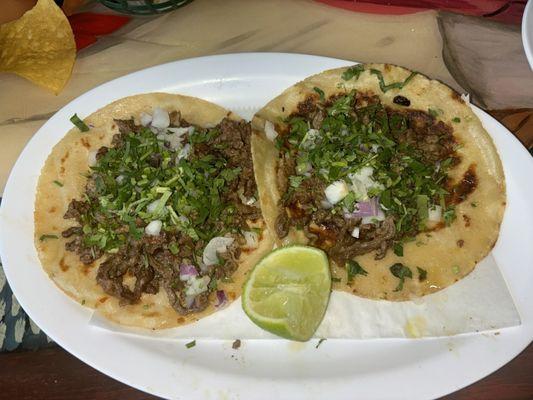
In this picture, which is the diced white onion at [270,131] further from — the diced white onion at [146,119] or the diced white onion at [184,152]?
the diced white onion at [146,119]

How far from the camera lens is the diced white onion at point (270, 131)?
2562 mm

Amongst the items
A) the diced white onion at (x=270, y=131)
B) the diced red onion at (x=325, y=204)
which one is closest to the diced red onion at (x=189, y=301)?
the diced red onion at (x=325, y=204)

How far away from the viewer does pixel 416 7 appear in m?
3.31

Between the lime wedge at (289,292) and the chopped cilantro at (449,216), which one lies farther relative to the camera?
the chopped cilantro at (449,216)

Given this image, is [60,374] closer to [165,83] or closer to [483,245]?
[165,83]

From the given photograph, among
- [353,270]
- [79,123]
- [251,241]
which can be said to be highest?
[79,123]

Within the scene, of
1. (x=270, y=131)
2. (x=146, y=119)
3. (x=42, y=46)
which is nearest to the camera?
(x=270, y=131)

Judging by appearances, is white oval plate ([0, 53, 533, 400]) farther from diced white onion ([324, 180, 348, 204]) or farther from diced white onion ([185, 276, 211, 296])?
diced white onion ([324, 180, 348, 204])

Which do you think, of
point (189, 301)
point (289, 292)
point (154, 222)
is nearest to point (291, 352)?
point (289, 292)

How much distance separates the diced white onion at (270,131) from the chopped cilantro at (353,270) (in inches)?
27.2

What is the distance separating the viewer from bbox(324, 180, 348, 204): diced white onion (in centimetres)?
240

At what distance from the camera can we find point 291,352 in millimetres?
2225

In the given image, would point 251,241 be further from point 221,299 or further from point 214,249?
point 221,299

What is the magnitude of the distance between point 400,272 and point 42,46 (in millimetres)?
2283
